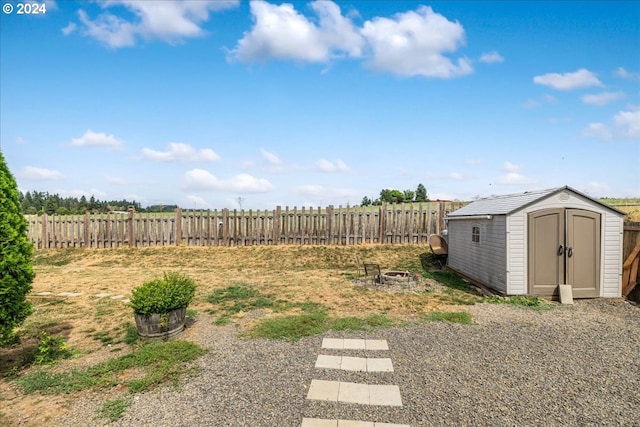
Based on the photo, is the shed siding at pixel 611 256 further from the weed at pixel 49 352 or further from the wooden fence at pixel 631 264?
the weed at pixel 49 352

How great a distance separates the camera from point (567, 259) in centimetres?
789

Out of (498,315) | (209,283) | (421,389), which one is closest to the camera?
(421,389)

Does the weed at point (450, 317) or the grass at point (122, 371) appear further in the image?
the weed at point (450, 317)

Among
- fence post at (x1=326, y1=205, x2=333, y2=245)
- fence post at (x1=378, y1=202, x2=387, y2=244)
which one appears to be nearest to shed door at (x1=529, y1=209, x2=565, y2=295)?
fence post at (x1=378, y1=202, x2=387, y2=244)

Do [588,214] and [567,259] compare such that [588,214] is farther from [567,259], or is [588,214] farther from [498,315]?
[498,315]

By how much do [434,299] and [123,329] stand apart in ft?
21.7

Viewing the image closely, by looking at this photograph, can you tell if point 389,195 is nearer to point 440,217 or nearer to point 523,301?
point 440,217

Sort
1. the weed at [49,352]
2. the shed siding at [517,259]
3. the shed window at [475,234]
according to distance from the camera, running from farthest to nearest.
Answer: the shed window at [475,234], the shed siding at [517,259], the weed at [49,352]

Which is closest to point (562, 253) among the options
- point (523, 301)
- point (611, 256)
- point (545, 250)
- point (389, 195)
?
point (545, 250)

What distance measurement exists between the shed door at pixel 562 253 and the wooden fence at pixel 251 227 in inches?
260

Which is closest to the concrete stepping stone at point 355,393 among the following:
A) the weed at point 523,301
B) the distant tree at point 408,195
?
the weed at point 523,301

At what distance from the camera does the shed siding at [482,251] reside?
825 centimetres

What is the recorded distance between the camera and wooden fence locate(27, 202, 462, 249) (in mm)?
14727

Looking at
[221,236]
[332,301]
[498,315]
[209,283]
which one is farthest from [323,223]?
[498,315]
